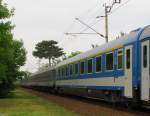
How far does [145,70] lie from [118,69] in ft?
13.4

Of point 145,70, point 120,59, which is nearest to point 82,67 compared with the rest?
point 120,59

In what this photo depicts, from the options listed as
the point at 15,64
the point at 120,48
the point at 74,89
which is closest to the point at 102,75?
the point at 120,48

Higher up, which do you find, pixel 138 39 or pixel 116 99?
pixel 138 39

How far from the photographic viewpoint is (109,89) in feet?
82.1

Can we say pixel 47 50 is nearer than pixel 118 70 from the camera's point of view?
No

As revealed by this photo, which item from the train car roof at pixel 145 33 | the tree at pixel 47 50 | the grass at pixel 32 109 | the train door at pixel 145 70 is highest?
the tree at pixel 47 50

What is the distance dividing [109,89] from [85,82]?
668cm

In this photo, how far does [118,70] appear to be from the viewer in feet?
75.5

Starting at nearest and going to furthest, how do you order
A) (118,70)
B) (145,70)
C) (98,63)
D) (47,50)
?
(145,70) < (118,70) < (98,63) < (47,50)

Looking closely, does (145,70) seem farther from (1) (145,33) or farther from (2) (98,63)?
(2) (98,63)

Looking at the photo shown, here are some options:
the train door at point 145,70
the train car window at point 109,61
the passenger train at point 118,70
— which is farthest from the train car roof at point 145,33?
the train car window at point 109,61

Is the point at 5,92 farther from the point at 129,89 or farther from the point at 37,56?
the point at 37,56

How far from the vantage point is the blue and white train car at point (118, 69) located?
19.4 metres

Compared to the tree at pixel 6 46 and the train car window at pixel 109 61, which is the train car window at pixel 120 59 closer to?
the train car window at pixel 109 61
